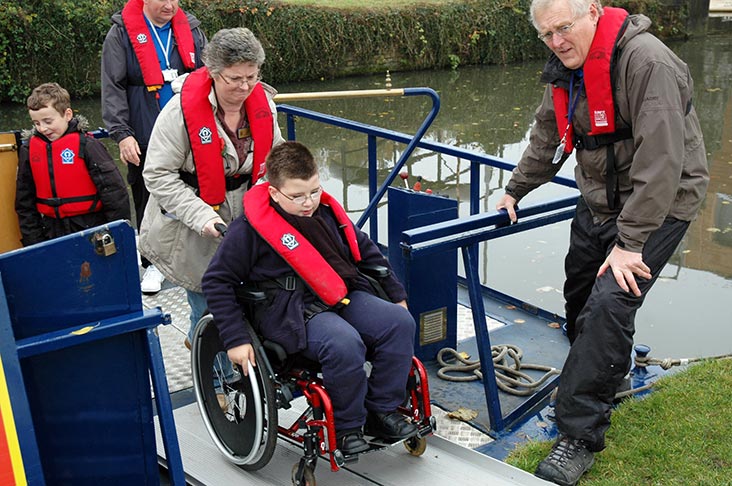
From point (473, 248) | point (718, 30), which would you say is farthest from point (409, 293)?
point (718, 30)

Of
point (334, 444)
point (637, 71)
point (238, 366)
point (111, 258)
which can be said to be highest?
point (637, 71)

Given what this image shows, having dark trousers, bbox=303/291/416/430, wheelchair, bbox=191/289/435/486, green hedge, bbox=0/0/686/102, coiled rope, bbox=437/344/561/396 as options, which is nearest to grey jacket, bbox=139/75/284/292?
wheelchair, bbox=191/289/435/486

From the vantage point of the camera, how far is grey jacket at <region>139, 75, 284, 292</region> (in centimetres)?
337

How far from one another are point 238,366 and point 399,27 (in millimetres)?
14326

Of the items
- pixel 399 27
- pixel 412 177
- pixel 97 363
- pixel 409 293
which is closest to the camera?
pixel 97 363

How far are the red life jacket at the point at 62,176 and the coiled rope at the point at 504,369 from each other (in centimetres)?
200

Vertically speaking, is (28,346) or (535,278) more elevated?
(28,346)

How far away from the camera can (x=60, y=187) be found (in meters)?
4.36

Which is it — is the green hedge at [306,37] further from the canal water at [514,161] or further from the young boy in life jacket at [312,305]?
the young boy in life jacket at [312,305]

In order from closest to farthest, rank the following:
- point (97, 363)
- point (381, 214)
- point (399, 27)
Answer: point (97, 363) < point (381, 214) < point (399, 27)

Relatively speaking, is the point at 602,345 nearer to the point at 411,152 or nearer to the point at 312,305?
the point at 312,305

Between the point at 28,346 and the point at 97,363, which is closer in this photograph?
the point at 28,346

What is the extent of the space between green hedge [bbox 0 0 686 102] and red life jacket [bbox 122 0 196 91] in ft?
30.6

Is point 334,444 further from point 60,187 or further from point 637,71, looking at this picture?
point 60,187
